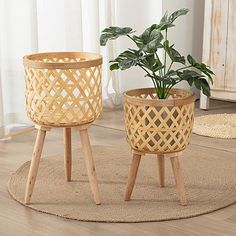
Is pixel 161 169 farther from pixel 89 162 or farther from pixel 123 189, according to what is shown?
pixel 89 162

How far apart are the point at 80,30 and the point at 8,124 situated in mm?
684

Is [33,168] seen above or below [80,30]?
below

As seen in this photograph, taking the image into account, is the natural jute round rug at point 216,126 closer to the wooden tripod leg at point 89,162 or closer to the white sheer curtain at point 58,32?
the white sheer curtain at point 58,32

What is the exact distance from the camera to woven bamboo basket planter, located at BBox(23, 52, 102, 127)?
200 cm

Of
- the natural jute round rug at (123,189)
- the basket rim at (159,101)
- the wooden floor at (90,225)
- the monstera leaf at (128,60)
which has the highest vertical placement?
the monstera leaf at (128,60)

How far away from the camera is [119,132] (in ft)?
10.2

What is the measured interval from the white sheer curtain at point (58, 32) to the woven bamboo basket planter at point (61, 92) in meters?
0.88

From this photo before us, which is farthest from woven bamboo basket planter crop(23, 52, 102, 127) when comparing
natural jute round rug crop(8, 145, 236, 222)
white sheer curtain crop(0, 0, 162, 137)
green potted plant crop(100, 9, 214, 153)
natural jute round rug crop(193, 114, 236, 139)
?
natural jute round rug crop(193, 114, 236, 139)

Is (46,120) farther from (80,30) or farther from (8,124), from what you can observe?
(80,30)

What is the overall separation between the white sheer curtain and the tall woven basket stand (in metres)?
0.84

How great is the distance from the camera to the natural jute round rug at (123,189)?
6.66 feet

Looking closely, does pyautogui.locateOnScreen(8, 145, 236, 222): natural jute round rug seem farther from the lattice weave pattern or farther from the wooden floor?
the lattice weave pattern

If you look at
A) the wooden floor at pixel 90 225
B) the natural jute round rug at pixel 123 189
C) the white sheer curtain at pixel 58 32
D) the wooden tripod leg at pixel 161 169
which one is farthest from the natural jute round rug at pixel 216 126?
the wooden floor at pixel 90 225

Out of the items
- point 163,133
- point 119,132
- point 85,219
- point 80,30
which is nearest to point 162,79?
point 163,133
